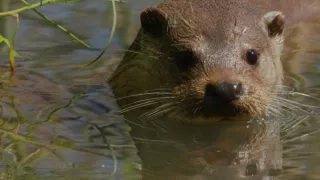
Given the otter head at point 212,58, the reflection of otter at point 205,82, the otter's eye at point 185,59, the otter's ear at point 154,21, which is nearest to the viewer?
the reflection of otter at point 205,82

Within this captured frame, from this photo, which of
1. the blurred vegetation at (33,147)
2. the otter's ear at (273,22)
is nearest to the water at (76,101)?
the blurred vegetation at (33,147)

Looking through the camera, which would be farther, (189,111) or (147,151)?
(189,111)

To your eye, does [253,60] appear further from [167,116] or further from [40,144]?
[40,144]

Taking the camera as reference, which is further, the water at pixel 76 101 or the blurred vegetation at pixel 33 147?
the water at pixel 76 101

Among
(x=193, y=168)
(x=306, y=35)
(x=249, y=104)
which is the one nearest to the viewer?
(x=193, y=168)

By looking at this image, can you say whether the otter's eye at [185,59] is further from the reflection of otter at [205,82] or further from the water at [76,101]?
the water at [76,101]

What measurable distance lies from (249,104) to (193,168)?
2.33 ft

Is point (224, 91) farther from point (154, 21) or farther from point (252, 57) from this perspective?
point (154, 21)

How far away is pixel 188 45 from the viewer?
477 cm

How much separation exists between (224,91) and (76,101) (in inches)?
43.7

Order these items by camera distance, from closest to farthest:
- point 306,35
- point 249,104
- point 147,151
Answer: point 147,151
point 249,104
point 306,35

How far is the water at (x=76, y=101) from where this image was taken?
3945 mm

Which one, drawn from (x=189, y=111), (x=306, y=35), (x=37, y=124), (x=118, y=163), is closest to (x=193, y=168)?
(x=118, y=163)

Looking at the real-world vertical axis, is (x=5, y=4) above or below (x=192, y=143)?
above
